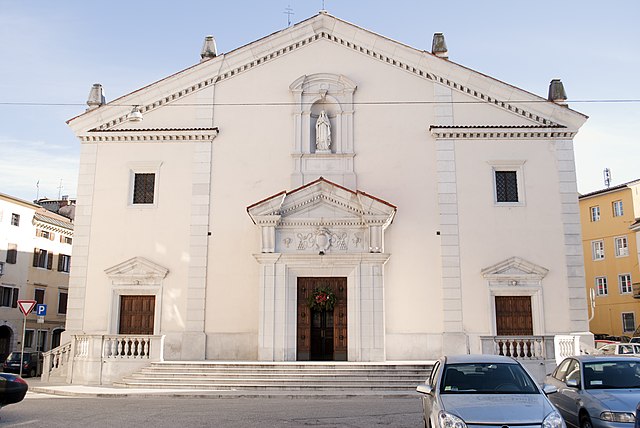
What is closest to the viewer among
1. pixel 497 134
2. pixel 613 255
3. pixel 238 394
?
pixel 238 394

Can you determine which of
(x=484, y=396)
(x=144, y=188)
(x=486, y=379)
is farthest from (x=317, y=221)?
(x=484, y=396)

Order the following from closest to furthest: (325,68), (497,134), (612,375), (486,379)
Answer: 1. (486,379)
2. (612,375)
3. (497,134)
4. (325,68)

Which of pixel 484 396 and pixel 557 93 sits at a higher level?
pixel 557 93

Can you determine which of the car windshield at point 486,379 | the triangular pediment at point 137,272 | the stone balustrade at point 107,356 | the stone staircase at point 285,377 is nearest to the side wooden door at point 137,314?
the triangular pediment at point 137,272

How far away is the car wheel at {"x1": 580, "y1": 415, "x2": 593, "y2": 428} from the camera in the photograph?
1032 cm

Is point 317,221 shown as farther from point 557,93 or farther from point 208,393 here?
point 557,93

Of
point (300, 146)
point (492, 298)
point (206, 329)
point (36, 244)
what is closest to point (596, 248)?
point (492, 298)

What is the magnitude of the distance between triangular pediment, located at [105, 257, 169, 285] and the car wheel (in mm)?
17585

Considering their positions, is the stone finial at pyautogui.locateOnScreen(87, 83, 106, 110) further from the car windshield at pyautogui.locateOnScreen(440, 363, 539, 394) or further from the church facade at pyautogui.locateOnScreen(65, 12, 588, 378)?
the car windshield at pyautogui.locateOnScreen(440, 363, 539, 394)

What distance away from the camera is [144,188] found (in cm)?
2602

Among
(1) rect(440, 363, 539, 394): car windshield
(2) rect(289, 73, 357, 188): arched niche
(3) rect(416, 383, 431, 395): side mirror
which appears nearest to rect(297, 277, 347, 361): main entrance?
(2) rect(289, 73, 357, 188): arched niche

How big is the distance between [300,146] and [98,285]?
387 inches

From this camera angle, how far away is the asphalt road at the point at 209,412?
1328cm

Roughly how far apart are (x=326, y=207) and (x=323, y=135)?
3.36 m
